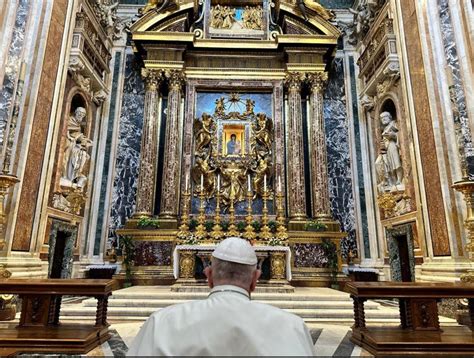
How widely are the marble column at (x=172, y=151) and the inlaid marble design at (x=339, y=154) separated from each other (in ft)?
14.7

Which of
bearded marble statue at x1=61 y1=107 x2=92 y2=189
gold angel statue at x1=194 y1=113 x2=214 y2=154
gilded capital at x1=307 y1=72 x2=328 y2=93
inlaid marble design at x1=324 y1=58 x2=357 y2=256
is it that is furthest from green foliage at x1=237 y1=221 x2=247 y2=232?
gilded capital at x1=307 y1=72 x2=328 y2=93

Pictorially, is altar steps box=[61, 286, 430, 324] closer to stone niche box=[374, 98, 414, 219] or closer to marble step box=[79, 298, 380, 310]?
marble step box=[79, 298, 380, 310]

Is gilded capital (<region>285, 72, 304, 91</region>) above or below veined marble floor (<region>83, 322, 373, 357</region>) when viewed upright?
above

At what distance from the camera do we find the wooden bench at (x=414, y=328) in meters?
3.42

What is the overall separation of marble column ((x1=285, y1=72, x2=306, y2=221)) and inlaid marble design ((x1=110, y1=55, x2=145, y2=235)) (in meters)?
4.50

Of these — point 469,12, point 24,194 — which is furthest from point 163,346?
point 469,12

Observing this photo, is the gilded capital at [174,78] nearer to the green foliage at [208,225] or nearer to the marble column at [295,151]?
A: the marble column at [295,151]

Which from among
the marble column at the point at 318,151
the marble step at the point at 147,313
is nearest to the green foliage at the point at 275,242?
the marble step at the point at 147,313

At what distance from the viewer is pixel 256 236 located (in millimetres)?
8531

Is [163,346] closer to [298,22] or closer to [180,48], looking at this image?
[180,48]

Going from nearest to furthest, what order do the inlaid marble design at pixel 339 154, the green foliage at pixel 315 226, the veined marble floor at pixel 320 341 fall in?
1. the veined marble floor at pixel 320 341
2. the green foliage at pixel 315 226
3. the inlaid marble design at pixel 339 154

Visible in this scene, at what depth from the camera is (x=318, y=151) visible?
33.6 feet

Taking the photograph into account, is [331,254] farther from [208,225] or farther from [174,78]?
[174,78]

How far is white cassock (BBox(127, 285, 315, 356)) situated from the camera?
4.35ft
